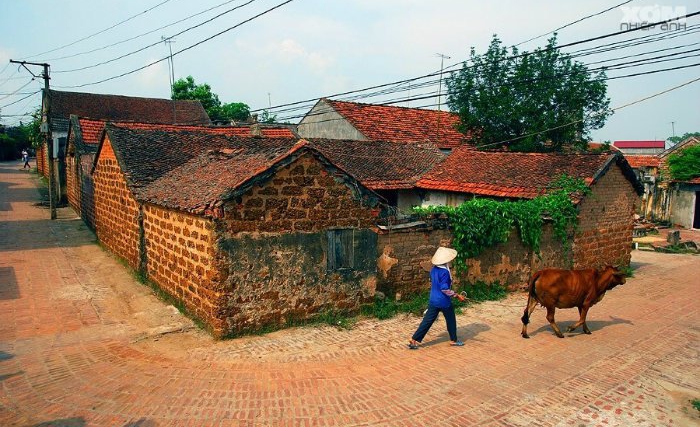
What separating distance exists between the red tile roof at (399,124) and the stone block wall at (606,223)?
10.5 meters

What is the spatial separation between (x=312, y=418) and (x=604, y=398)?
3.98 m

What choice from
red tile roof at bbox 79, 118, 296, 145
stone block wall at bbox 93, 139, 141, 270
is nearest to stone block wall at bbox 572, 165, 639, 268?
stone block wall at bbox 93, 139, 141, 270

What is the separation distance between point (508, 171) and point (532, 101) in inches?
301

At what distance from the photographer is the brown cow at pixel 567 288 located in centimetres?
833

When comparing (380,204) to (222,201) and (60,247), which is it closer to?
(222,201)

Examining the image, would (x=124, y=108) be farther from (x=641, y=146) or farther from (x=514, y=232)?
(x=641, y=146)

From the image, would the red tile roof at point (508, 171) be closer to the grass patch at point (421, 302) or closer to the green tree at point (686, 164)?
the grass patch at point (421, 302)

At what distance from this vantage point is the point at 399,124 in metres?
25.2

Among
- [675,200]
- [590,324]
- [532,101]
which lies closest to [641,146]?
[675,200]

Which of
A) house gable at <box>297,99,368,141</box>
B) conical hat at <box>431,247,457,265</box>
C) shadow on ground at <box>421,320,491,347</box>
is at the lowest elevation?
shadow on ground at <box>421,320,491,347</box>

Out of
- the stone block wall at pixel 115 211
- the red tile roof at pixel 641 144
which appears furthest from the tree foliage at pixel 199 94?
the red tile roof at pixel 641 144

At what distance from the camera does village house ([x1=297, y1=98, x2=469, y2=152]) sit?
23766 mm

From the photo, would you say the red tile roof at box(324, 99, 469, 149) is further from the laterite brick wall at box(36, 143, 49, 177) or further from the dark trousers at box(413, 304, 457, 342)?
the laterite brick wall at box(36, 143, 49, 177)

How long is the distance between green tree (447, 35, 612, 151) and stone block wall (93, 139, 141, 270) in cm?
1512
